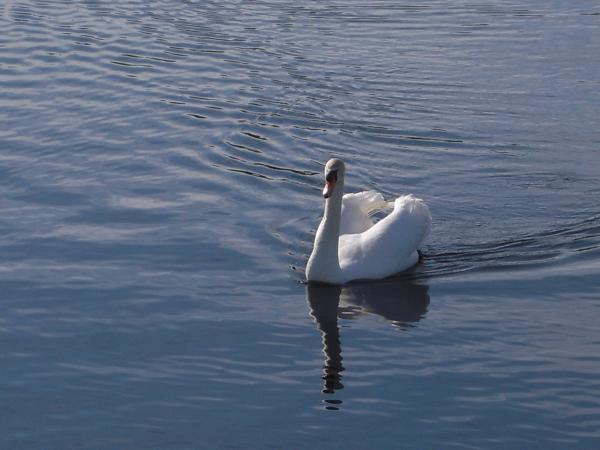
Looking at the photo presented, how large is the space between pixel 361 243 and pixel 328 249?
0.68 metres

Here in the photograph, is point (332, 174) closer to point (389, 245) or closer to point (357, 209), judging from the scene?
point (389, 245)

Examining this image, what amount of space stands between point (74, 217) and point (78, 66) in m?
8.31

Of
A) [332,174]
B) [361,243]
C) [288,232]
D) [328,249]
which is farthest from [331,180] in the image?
[288,232]

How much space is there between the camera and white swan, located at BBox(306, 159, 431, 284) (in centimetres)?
1273

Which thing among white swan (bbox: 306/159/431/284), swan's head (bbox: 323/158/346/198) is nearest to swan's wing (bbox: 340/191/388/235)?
white swan (bbox: 306/159/431/284)

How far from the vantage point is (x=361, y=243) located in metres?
13.3

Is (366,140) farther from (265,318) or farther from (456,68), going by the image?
(265,318)

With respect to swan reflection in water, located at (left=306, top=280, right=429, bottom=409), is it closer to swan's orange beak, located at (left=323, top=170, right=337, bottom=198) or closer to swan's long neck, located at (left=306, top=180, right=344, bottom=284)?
swan's long neck, located at (left=306, top=180, right=344, bottom=284)

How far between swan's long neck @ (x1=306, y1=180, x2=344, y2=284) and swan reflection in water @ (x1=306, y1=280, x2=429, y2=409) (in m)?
0.14

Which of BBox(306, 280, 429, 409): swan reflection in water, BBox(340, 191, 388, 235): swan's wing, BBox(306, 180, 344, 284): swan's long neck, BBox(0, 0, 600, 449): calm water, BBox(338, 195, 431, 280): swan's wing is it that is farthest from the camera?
BBox(340, 191, 388, 235): swan's wing

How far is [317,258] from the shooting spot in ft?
41.8

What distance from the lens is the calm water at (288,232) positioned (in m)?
9.76

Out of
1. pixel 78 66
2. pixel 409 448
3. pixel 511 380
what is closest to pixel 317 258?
pixel 511 380

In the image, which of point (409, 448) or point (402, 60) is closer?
point (409, 448)
